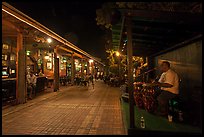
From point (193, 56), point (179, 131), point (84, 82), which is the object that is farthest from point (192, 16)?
point (84, 82)

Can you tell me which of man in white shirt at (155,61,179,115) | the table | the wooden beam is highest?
the wooden beam

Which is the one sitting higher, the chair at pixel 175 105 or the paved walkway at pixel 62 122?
the chair at pixel 175 105

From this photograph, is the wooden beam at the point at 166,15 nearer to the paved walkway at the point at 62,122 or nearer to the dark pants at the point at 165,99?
the dark pants at the point at 165,99

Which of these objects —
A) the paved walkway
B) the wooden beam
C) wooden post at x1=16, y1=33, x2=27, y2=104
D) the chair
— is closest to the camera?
the wooden beam

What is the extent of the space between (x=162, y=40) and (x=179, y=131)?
12.9 feet

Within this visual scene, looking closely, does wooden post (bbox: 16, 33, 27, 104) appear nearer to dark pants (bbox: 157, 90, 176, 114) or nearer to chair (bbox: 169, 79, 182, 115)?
dark pants (bbox: 157, 90, 176, 114)

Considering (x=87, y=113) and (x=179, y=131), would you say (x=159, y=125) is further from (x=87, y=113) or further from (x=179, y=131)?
(x=87, y=113)

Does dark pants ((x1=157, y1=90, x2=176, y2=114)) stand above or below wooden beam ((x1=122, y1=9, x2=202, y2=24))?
below

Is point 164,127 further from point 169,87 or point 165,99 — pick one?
point 169,87

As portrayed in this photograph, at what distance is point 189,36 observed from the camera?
5.86 metres

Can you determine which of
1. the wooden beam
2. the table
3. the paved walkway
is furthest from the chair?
the wooden beam

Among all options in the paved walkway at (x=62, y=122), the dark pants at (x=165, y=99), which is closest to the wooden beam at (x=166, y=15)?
the dark pants at (x=165, y=99)

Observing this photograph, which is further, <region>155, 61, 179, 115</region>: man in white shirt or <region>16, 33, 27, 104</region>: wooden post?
<region>16, 33, 27, 104</region>: wooden post

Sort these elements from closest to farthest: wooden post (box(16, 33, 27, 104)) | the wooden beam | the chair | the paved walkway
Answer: the wooden beam
the chair
the paved walkway
wooden post (box(16, 33, 27, 104))
